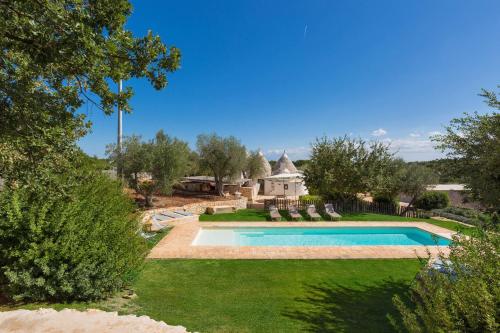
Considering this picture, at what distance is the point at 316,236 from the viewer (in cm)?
1524

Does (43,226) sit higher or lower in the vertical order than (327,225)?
higher

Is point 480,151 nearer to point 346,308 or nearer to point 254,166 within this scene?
point 346,308

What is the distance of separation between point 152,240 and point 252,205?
37.1 feet

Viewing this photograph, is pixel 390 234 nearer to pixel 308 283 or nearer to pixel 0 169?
pixel 308 283

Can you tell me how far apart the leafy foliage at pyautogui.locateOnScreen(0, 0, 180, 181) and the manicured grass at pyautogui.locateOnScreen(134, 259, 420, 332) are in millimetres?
3962

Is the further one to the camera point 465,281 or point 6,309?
point 6,309

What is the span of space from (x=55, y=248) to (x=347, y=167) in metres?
18.7

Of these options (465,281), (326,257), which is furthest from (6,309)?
(326,257)

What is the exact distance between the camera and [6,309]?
206 inches

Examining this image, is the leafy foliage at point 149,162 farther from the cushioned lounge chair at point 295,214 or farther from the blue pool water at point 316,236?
the cushioned lounge chair at point 295,214

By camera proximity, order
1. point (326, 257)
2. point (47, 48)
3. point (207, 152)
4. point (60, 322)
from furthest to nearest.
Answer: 1. point (207, 152)
2. point (326, 257)
3. point (60, 322)
4. point (47, 48)

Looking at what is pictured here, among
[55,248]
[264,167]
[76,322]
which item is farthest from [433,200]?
[55,248]

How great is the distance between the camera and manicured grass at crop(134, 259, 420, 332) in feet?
18.4

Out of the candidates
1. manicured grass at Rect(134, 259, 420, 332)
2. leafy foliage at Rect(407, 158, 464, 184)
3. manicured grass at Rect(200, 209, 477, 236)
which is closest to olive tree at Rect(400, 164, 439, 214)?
manicured grass at Rect(200, 209, 477, 236)
